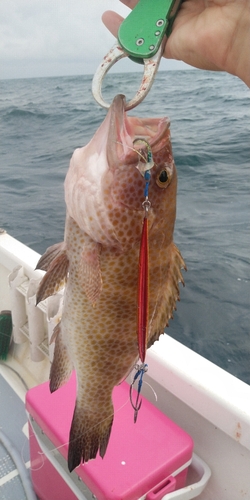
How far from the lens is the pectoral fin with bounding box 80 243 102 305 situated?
145cm

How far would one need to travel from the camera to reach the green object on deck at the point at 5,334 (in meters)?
4.35

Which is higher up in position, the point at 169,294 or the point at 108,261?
the point at 108,261

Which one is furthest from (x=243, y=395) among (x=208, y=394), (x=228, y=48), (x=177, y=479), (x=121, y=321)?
(x=228, y=48)

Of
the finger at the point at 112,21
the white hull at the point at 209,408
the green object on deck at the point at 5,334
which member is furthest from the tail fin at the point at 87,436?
the green object on deck at the point at 5,334

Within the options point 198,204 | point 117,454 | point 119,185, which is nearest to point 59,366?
point 119,185

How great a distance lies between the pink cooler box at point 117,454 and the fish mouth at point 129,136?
162cm

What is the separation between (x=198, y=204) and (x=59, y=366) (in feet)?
26.3

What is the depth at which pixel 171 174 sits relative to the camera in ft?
4.88

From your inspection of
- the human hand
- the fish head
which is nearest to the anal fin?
the fish head

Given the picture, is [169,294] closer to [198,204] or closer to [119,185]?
[119,185]

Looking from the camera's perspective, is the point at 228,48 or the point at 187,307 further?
the point at 187,307

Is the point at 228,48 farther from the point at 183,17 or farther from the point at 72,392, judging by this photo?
the point at 72,392

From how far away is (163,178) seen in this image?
148 centimetres

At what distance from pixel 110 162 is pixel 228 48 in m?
0.55
